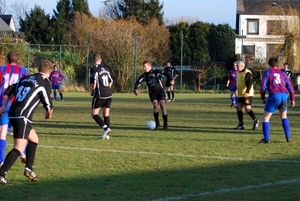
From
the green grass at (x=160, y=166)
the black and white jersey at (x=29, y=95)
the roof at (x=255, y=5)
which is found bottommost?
the green grass at (x=160, y=166)

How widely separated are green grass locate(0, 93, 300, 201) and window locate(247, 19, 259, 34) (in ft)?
186

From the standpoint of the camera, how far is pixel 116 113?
21.9 meters

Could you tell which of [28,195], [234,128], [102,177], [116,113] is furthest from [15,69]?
[116,113]

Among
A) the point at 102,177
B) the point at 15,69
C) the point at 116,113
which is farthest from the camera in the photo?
the point at 116,113

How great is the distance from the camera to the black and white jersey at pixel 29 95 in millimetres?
8289

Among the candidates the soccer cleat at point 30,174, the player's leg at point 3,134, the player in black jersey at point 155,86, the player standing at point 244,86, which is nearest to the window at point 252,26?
the player standing at point 244,86

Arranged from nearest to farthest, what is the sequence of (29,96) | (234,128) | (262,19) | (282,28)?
(29,96) < (234,128) < (282,28) < (262,19)

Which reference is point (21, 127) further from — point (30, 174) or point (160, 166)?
point (160, 166)

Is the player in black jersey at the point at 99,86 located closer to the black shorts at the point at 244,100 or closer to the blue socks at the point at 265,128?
the blue socks at the point at 265,128

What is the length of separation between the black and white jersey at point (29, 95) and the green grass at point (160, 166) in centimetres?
95

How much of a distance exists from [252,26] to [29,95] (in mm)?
65798

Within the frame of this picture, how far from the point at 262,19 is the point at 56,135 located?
57.6 m

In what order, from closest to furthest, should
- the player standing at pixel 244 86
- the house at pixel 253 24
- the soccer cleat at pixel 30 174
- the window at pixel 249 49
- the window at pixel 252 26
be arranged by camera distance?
the soccer cleat at pixel 30 174 < the player standing at pixel 244 86 < the house at pixel 253 24 < the window at pixel 249 49 < the window at pixel 252 26

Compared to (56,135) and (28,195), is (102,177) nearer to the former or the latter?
(28,195)
